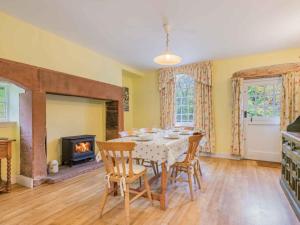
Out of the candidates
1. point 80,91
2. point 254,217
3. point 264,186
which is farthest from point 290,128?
point 80,91

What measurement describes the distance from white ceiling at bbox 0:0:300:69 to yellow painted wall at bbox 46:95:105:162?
1.27m

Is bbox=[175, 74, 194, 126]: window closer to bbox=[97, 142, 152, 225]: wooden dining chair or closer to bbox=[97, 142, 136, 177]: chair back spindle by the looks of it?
bbox=[97, 142, 152, 225]: wooden dining chair

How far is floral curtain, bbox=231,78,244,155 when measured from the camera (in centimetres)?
458

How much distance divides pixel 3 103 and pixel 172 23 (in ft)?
10.7

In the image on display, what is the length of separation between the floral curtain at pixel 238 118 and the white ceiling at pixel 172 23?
819 millimetres

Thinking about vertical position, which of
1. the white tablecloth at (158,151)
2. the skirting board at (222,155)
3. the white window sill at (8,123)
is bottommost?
the skirting board at (222,155)

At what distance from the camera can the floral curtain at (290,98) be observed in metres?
4.02

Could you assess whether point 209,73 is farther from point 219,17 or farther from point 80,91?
point 80,91

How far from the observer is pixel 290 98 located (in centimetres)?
409

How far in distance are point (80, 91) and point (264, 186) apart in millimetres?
3678

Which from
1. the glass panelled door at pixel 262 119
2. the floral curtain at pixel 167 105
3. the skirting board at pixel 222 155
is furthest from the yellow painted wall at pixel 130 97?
the glass panelled door at pixel 262 119

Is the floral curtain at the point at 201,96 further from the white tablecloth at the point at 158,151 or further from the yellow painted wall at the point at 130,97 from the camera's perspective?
the white tablecloth at the point at 158,151

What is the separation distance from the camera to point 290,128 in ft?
9.16

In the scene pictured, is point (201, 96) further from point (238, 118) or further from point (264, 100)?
point (264, 100)
